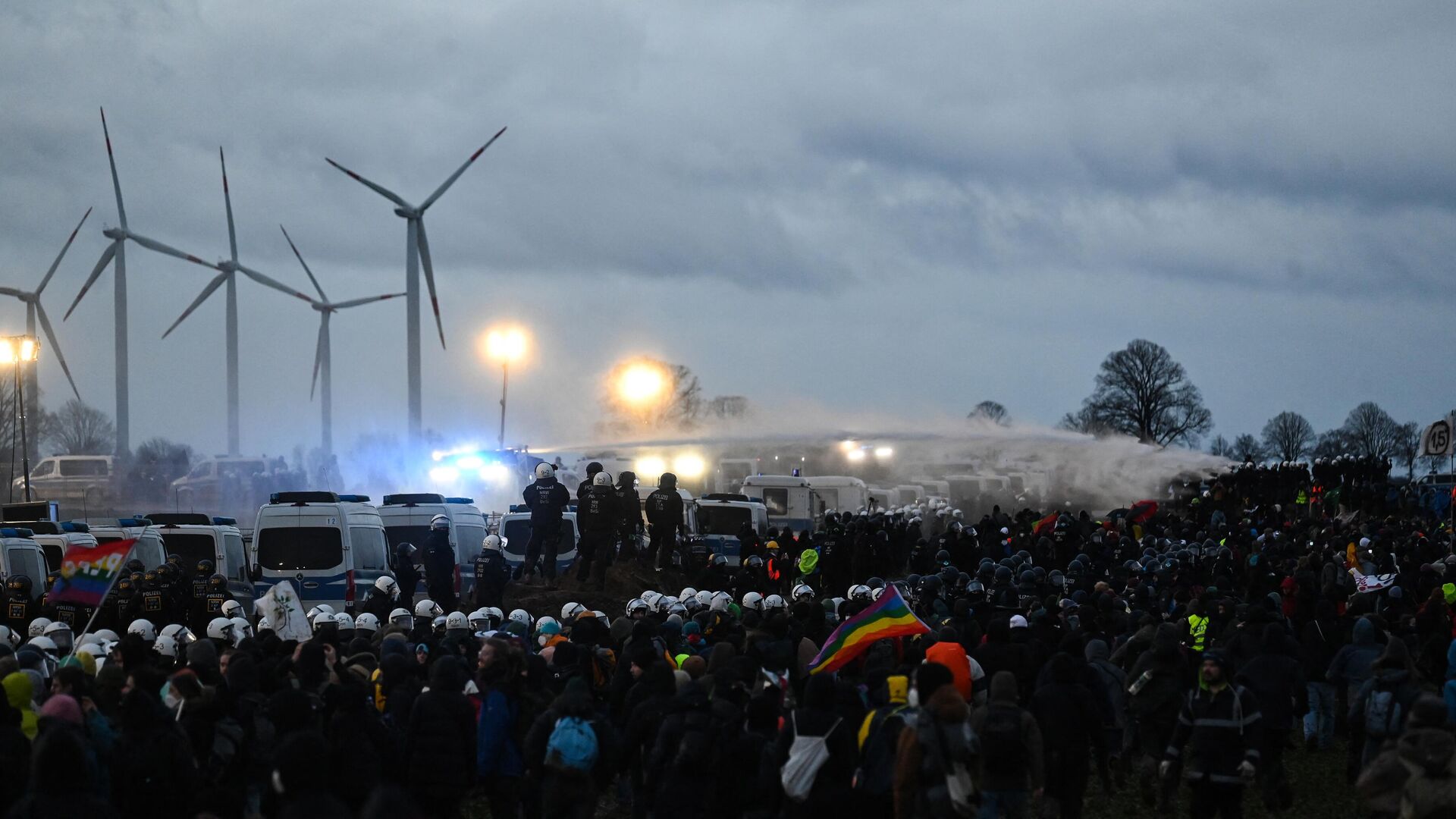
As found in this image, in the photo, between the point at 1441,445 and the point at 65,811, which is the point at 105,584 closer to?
the point at 65,811

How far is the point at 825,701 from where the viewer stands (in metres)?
9.73

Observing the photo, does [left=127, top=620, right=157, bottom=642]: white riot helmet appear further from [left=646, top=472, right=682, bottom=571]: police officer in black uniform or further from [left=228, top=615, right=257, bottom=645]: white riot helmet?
[left=646, top=472, right=682, bottom=571]: police officer in black uniform

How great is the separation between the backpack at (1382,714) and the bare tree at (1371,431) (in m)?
113

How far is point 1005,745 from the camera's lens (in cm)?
1053

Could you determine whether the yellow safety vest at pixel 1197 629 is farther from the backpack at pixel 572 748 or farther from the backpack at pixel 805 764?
the backpack at pixel 572 748

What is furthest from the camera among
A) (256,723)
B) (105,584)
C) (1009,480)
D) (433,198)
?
(1009,480)

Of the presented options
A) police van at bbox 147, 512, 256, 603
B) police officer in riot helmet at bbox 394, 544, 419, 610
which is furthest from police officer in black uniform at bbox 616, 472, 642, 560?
police van at bbox 147, 512, 256, 603

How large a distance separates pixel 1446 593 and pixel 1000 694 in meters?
13.4

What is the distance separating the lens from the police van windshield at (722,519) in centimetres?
3706

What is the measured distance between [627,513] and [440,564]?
5893 millimetres

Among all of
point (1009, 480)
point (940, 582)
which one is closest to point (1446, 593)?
point (940, 582)

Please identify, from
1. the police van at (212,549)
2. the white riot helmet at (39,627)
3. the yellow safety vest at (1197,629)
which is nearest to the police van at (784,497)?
the police van at (212,549)

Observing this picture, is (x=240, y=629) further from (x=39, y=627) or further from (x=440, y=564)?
(x=440, y=564)

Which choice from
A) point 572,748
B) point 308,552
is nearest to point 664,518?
point 308,552
